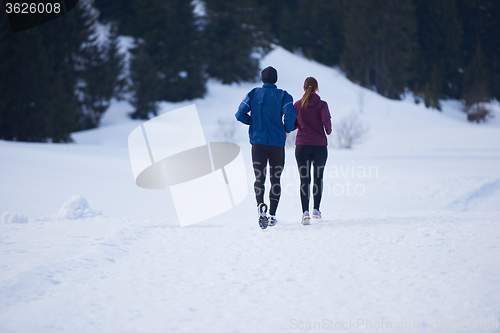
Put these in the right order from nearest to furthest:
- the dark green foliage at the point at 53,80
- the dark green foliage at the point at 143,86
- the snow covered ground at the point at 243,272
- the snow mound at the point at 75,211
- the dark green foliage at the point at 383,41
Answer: the snow covered ground at the point at 243,272
the snow mound at the point at 75,211
the dark green foliage at the point at 53,80
the dark green foliage at the point at 143,86
the dark green foliage at the point at 383,41

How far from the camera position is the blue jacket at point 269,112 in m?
5.02

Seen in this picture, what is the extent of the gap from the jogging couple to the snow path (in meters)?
0.54

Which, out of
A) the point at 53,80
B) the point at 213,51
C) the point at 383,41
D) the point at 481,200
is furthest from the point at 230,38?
the point at 481,200

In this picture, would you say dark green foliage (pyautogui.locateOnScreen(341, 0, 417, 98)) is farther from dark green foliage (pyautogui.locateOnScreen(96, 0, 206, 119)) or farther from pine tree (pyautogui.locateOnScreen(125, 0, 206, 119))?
pine tree (pyautogui.locateOnScreen(125, 0, 206, 119))

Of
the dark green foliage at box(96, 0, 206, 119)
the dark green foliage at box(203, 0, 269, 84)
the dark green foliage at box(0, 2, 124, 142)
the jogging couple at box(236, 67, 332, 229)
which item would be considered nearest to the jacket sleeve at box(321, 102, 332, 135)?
the jogging couple at box(236, 67, 332, 229)

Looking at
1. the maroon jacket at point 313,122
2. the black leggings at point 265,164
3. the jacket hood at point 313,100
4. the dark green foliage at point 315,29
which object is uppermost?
the dark green foliage at point 315,29

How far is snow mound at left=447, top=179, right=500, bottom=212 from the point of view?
9466 millimetres

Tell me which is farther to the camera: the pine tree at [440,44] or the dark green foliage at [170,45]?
the pine tree at [440,44]

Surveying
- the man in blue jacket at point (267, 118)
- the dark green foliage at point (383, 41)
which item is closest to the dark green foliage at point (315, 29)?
the dark green foliage at point (383, 41)

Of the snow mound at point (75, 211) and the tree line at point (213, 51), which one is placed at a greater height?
the tree line at point (213, 51)

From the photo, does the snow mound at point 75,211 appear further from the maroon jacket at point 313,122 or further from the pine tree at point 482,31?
the pine tree at point 482,31

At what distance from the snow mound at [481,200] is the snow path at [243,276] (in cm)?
449

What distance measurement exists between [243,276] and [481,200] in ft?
26.8

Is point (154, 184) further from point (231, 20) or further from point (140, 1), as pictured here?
point (231, 20)
